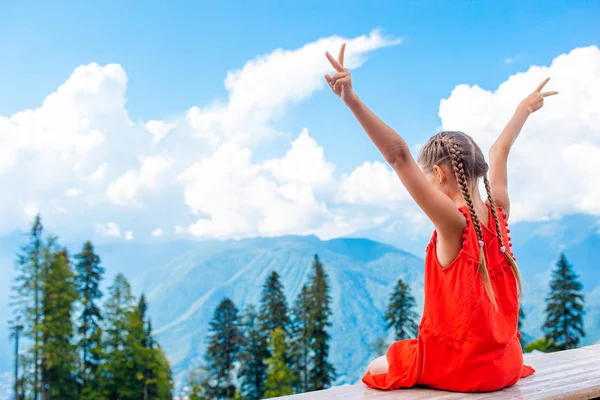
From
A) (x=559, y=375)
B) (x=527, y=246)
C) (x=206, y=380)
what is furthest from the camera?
(x=527, y=246)

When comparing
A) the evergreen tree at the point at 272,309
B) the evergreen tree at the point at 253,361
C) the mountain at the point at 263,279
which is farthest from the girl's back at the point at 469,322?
the mountain at the point at 263,279

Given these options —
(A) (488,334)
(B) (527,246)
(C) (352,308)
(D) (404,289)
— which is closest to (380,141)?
(A) (488,334)

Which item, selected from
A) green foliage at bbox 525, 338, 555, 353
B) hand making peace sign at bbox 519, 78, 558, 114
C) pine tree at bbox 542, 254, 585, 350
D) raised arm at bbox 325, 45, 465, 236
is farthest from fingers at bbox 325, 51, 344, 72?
green foliage at bbox 525, 338, 555, 353

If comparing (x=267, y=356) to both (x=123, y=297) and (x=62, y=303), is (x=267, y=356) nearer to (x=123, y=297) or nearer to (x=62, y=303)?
(x=123, y=297)

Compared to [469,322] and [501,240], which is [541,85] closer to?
[501,240]

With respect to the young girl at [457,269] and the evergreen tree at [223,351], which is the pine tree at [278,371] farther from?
the young girl at [457,269]

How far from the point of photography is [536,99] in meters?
2.82

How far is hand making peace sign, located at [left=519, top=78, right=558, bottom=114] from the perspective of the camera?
279cm

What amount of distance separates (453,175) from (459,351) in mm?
666

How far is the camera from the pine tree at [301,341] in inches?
947

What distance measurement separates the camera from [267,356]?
83.0ft

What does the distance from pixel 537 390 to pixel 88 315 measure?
24090mm

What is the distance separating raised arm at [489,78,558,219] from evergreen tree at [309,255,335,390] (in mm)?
21129

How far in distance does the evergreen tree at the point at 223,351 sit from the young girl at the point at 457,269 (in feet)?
74.8
